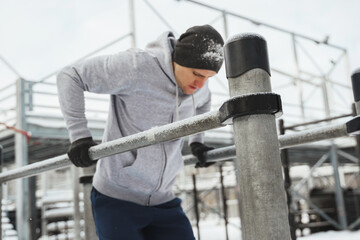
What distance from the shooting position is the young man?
129 centimetres

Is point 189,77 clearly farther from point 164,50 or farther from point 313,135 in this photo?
point 313,135

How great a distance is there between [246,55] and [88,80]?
2.43 feet

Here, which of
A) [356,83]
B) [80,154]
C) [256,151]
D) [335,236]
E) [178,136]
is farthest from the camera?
[335,236]

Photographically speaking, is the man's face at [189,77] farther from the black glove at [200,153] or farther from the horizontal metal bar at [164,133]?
the horizontal metal bar at [164,133]

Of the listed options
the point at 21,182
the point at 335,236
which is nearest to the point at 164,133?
the point at 21,182

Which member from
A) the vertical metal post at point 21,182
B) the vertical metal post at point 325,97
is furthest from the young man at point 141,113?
the vertical metal post at point 325,97

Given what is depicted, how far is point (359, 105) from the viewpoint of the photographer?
3.10 feet

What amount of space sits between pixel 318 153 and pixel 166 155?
7.73 metres

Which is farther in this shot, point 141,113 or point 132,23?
point 132,23

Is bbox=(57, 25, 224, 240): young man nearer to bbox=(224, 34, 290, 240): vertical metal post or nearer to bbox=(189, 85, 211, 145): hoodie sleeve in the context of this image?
bbox=(189, 85, 211, 145): hoodie sleeve

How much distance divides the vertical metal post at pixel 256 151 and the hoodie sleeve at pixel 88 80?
2.16 ft

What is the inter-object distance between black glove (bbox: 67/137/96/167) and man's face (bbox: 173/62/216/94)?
0.40 metres

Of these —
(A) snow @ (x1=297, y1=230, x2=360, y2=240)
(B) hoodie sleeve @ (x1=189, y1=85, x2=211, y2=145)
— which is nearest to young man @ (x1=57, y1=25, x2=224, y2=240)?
(B) hoodie sleeve @ (x1=189, y1=85, x2=211, y2=145)

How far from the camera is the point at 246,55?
26.1 inches
